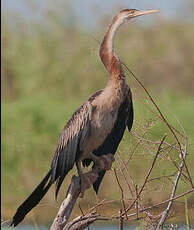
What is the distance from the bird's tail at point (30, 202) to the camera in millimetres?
4285

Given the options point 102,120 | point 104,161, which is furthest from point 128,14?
point 104,161

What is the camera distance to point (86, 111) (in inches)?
185

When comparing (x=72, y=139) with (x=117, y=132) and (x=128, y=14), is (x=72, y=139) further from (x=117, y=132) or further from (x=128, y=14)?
(x=128, y=14)

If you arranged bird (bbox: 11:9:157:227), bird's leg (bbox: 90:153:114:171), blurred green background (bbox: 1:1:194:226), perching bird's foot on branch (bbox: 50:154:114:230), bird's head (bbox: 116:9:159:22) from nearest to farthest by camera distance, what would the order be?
perching bird's foot on branch (bbox: 50:154:114:230), bird's leg (bbox: 90:153:114:171), bird (bbox: 11:9:157:227), bird's head (bbox: 116:9:159:22), blurred green background (bbox: 1:1:194:226)

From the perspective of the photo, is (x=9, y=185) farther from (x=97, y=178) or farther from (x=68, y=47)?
(x=97, y=178)

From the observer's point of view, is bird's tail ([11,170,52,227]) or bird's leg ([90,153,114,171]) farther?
bird's leg ([90,153,114,171])

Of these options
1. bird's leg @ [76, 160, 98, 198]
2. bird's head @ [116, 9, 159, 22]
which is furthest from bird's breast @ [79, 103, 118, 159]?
bird's head @ [116, 9, 159, 22]

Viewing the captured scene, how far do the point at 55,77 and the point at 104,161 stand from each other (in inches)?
443

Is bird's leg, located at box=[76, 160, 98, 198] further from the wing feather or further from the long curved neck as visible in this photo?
the long curved neck

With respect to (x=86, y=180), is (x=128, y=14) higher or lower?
higher

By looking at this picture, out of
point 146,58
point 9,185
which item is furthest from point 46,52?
point 9,185

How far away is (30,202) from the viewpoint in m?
4.33

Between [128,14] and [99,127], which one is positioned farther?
[128,14]

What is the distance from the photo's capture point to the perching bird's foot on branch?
4023mm
